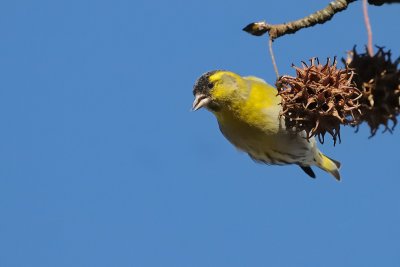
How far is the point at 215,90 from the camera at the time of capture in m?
4.52

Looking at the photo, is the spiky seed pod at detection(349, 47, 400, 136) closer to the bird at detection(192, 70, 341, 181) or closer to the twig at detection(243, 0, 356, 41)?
the twig at detection(243, 0, 356, 41)

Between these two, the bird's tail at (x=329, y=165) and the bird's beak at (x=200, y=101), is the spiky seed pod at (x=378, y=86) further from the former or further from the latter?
the bird's tail at (x=329, y=165)

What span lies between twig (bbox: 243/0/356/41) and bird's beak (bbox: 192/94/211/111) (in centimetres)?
158

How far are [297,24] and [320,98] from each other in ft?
1.29

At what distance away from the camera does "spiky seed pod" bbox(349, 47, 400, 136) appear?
2.76m

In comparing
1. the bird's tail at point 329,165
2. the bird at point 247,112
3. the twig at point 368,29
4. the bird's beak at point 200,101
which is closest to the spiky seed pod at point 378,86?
the twig at point 368,29

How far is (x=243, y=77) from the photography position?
495 cm

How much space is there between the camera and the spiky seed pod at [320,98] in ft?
9.40

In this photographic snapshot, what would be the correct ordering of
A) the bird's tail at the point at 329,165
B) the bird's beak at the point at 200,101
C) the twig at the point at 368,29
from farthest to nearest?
1. the bird's tail at the point at 329,165
2. the bird's beak at the point at 200,101
3. the twig at the point at 368,29

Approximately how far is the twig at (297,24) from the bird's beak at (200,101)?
5.19ft

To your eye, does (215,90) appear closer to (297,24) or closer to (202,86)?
(202,86)

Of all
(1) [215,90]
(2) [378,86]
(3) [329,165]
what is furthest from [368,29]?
(3) [329,165]

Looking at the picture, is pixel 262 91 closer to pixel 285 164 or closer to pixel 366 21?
pixel 285 164

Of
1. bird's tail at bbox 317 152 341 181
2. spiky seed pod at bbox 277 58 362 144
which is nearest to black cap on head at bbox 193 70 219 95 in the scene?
spiky seed pod at bbox 277 58 362 144
